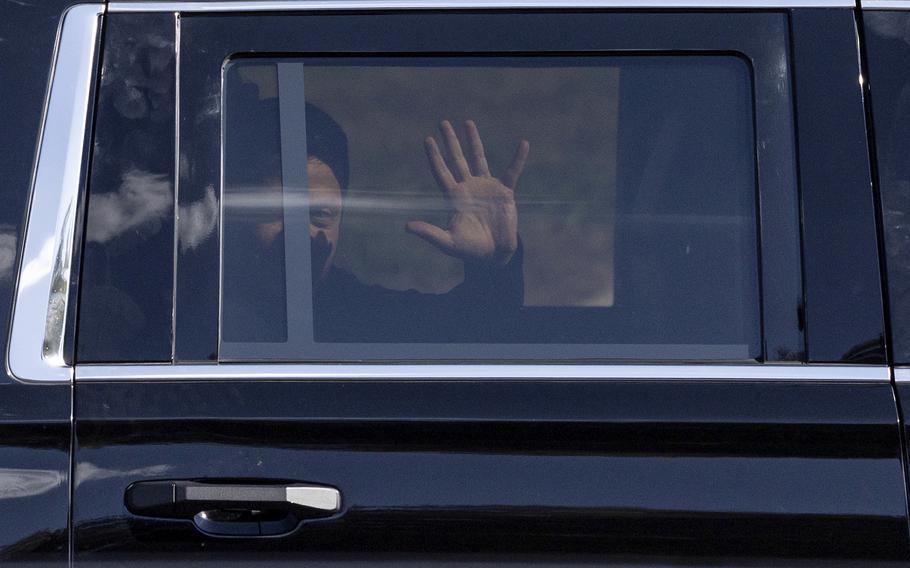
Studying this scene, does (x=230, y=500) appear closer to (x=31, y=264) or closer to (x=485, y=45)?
(x=31, y=264)

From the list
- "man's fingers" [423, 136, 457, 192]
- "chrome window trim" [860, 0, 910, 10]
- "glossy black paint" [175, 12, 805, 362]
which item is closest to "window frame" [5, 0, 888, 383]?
"glossy black paint" [175, 12, 805, 362]

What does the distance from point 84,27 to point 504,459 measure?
94 cm

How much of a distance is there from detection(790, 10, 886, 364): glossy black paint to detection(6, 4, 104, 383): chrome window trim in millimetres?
1107

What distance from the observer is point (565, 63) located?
70.0 inches

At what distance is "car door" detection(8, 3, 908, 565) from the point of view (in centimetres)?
159

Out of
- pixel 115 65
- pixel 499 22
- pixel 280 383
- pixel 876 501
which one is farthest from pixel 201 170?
pixel 876 501

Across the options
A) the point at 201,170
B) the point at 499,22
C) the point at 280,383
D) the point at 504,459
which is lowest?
the point at 504,459

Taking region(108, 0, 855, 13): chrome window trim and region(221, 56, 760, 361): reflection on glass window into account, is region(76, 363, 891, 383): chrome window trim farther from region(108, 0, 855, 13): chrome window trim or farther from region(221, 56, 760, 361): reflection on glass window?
region(108, 0, 855, 13): chrome window trim

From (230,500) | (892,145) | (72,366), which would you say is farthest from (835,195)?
(72,366)

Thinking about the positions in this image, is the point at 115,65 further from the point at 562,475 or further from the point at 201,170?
the point at 562,475

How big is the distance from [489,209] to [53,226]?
670 mm

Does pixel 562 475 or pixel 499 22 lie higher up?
pixel 499 22

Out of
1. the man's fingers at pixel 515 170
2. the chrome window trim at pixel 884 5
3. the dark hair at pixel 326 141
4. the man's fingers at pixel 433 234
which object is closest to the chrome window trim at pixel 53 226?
the dark hair at pixel 326 141

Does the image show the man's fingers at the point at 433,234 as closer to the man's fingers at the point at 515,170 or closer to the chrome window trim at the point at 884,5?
the man's fingers at the point at 515,170
